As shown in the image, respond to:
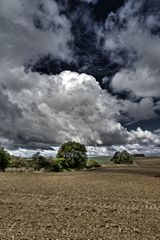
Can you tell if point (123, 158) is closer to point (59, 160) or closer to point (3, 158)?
point (59, 160)

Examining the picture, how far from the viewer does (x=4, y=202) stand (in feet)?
70.2

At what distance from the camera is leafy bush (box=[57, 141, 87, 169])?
91.6m

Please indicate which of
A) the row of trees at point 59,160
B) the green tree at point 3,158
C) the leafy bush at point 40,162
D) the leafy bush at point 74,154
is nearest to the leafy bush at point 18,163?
the row of trees at point 59,160

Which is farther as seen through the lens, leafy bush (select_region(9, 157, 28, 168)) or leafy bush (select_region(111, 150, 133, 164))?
leafy bush (select_region(111, 150, 133, 164))

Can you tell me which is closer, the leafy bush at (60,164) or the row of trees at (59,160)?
the row of trees at (59,160)

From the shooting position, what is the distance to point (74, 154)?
3666 inches

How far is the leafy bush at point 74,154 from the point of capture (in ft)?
300

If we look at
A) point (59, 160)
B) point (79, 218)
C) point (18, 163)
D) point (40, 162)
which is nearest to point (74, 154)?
point (59, 160)

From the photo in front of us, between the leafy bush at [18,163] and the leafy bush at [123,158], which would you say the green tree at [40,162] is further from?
the leafy bush at [123,158]

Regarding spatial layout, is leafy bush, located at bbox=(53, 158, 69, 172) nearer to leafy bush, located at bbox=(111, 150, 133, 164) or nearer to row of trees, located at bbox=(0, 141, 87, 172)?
row of trees, located at bbox=(0, 141, 87, 172)

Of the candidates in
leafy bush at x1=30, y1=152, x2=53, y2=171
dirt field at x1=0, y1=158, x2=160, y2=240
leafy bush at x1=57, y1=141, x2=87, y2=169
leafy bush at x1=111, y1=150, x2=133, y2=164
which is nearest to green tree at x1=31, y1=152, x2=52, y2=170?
leafy bush at x1=30, y1=152, x2=53, y2=171

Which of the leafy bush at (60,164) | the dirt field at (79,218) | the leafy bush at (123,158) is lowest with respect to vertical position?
the dirt field at (79,218)

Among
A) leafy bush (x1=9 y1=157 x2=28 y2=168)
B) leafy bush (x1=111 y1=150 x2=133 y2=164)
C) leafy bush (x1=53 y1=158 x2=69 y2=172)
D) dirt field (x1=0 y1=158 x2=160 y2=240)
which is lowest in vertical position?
dirt field (x1=0 y1=158 x2=160 y2=240)

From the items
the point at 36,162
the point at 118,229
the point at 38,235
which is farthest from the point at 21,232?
the point at 36,162
